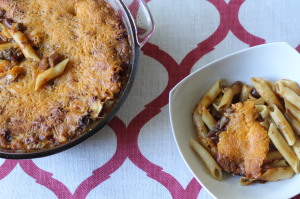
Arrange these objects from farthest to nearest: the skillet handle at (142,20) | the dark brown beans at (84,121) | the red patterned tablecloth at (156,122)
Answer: the red patterned tablecloth at (156,122)
the skillet handle at (142,20)
the dark brown beans at (84,121)

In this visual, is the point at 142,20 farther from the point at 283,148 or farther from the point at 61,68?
the point at 283,148

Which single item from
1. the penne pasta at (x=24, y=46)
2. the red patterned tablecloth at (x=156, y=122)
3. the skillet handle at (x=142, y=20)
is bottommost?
the red patterned tablecloth at (x=156, y=122)

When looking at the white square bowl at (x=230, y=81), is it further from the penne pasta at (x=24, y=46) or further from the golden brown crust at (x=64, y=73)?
the penne pasta at (x=24, y=46)

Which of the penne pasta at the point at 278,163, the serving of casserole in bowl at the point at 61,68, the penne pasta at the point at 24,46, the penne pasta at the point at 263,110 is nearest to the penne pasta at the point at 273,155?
the penne pasta at the point at 278,163

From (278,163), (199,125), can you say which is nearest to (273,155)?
(278,163)

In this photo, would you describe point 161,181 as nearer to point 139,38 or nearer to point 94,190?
point 94,190

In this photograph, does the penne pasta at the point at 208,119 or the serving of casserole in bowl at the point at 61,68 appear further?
the penne pasta at the point at 208,119
